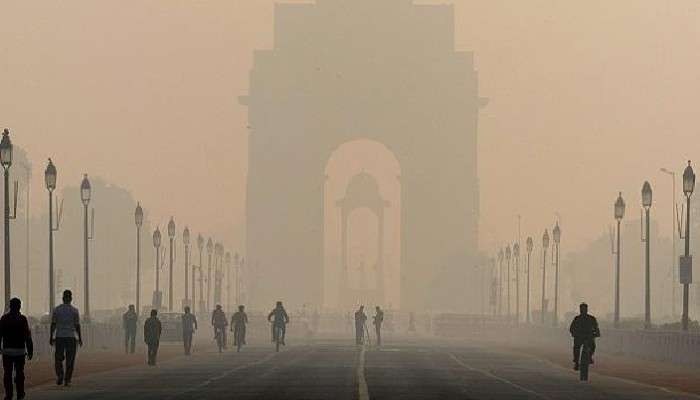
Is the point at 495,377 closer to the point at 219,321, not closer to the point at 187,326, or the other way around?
the point at 187,326

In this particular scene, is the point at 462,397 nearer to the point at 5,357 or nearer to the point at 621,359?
the point at 5,357

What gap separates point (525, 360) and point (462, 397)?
31.0 m

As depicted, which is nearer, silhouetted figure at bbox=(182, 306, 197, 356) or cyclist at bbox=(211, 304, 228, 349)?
silhouetted figure at bbox=(182, 306, 197, 356)

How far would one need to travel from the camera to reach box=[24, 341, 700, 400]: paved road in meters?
42.9

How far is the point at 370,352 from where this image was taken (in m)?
80.6

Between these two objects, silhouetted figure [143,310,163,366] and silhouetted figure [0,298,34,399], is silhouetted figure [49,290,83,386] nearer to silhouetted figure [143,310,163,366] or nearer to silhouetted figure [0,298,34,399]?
silhouetted figure [0,298,34,399]

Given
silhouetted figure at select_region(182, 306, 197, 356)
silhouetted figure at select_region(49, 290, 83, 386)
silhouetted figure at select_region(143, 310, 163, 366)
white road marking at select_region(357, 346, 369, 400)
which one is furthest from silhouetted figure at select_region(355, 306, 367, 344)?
silhouetted figure at select_region(49, 290, 83, 386)

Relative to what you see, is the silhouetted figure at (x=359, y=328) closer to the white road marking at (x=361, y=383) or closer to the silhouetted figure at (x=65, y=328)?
the white road marking at (x=361, y=383)

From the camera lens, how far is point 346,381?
4962 cm

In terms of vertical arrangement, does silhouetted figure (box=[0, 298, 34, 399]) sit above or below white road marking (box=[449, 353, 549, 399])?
above

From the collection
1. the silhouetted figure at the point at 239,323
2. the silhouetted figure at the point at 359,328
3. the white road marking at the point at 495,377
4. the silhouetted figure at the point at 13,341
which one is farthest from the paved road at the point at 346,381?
the silhouetted figure at the point at 359,328

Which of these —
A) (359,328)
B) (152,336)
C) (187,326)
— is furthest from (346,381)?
(359,328)

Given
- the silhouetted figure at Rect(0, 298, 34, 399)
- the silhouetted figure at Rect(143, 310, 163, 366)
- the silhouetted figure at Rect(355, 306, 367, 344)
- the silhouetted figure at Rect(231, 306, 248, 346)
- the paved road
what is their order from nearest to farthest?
the silhouetted figure at Rect(0, 298, 34, 399)
the paved road
the silhouetted figure at Rect(143, 310, 163, 366)
the silhouetted figure at Rect(231, 306, 248, 346)
the silhouetted figure at Rect(355, 306, 367, 344)

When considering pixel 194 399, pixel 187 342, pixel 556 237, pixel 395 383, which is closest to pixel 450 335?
pixel 556 237
